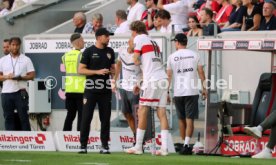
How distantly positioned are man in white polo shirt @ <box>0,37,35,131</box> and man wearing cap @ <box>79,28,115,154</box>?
4070 mm

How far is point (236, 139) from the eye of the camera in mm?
18922

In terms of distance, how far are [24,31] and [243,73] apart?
8.62 metres

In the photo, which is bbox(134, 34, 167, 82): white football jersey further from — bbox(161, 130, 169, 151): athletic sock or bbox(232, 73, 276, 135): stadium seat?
bbox(232, 73, 276, 135): stadium seat

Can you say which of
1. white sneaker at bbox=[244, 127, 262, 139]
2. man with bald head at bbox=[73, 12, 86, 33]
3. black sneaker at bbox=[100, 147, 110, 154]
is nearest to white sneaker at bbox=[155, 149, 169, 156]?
black sneaker at bbox=[100, 147, 110, 154]

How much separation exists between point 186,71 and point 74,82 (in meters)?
2.99

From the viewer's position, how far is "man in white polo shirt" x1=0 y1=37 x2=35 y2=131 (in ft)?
73.3

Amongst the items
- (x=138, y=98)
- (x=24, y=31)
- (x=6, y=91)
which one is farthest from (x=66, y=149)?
(x=24, y=31)

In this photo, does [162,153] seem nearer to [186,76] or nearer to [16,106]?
[186,76]

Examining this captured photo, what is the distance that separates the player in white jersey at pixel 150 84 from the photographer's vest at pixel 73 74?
3236mm

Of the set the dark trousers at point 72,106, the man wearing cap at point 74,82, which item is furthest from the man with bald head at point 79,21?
the dark trousers at point 72,106

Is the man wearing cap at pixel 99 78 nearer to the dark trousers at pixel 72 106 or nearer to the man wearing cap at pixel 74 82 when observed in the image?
the man wearing cap at pixel 74 82

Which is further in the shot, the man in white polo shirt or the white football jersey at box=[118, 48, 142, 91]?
the man in white polo shirt

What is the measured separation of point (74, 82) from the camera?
69.7 feet

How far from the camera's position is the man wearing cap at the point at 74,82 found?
21172mm
